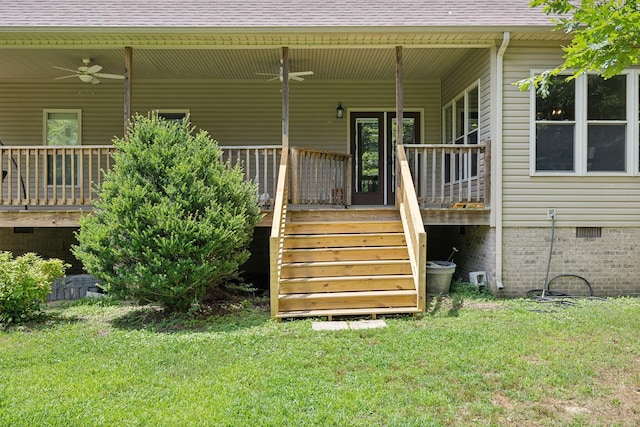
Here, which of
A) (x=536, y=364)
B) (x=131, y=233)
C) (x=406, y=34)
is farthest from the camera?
(x=406, y=34)

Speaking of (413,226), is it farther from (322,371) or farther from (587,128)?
(587,128)

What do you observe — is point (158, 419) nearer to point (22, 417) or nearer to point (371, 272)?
point (22, 417)

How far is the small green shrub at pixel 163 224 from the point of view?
17.9 ft

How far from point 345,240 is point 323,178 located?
1.93 meters

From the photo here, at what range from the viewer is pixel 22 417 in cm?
313

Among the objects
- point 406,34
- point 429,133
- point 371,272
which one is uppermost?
point 406,34

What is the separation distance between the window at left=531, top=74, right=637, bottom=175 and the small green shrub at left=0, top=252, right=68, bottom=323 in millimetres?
6640

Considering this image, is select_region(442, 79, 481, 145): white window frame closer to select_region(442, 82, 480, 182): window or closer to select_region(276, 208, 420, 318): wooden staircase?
select_region(442, 82, 480, 182): window

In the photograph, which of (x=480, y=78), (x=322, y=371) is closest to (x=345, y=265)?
(x=322, y=371)

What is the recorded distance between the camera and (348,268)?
623 centimetres

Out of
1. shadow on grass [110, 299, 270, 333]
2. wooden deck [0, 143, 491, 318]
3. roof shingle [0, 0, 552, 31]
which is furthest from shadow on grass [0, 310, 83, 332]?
roof shingle [0, 0, 552, 31]

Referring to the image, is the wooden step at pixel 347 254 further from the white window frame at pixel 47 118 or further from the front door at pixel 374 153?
the white window frame at pixel 47 118

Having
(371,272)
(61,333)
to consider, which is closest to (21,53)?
(61,333)

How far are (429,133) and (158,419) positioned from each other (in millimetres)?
8350
